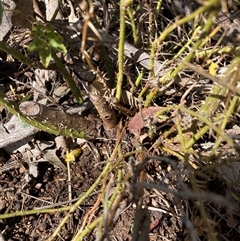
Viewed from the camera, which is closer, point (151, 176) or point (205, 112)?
point (205, 112)

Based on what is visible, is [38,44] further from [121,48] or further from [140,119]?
[140,119]

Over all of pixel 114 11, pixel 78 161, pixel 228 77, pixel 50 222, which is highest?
pixel 114 11

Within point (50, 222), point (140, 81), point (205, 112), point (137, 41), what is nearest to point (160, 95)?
point (140, 81)

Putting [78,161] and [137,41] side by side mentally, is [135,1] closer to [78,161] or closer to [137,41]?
[137,41]

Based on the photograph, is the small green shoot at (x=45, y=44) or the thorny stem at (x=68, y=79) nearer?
the small green shoot at (x=45, y=44)

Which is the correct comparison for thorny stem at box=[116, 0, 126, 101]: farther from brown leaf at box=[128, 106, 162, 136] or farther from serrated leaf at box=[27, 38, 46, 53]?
serrated leaf at box=[27, 38, 46, 53]

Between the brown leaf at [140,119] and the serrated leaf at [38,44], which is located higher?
the serrated leaf at [38,44]

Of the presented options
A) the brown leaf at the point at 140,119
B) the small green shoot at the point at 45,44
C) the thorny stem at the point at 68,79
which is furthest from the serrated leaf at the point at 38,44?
the brown leaf at the point at 140,119

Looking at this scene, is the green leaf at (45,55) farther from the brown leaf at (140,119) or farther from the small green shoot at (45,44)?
the brown leaf at (140,119)

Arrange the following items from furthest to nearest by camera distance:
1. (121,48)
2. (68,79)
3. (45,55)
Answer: (68,79)
(121,48)
(45,55)

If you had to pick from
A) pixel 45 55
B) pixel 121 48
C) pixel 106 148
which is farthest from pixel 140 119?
pixel 45 55

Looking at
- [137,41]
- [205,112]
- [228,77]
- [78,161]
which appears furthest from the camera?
[78,161]
